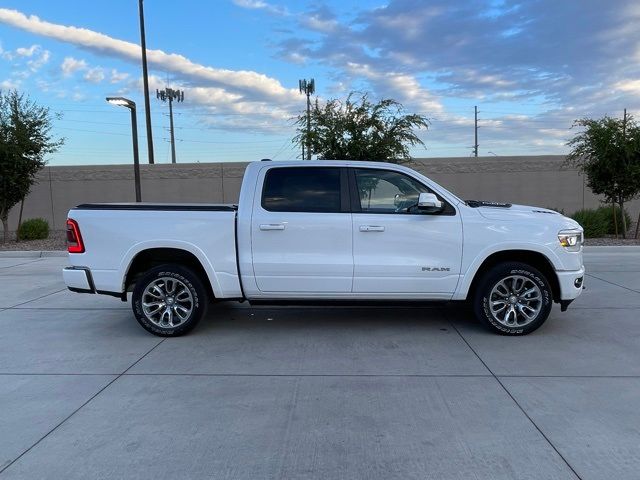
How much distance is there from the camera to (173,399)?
436 centimetres

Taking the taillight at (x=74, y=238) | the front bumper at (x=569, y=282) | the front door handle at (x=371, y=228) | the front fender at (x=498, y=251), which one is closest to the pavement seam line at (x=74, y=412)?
the taillight at (x=74, y=238)

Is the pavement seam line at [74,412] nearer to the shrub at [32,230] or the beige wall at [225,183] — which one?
the shrub at [32,230]

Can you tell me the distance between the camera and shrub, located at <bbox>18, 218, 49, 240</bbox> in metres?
16.8

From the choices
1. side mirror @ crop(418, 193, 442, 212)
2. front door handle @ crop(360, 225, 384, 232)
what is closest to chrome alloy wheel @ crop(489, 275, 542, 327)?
side mirror @ crop(418, 193, 442, 212)

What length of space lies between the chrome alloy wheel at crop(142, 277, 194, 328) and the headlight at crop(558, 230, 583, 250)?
13.9 feet

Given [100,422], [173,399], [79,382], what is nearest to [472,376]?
[173,399]

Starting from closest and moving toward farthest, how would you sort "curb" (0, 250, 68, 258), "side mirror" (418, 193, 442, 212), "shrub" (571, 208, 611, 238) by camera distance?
"side mirror" (418, 193, 442, 212)
"curb" (0, 250, 68, 258)
"shrub" (571, 208, 611, 238)

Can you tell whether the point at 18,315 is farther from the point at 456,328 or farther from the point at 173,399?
the point at 456,328

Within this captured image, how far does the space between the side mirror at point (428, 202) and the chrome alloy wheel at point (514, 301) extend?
3.90ft

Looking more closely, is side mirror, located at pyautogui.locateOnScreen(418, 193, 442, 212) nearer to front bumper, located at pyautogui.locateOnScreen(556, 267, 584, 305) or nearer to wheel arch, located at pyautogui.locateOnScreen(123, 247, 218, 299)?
front bumper, located at pyautogui.locateOnScreen(556, 267, 584, 305)

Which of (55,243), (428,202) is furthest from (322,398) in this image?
(55,243)

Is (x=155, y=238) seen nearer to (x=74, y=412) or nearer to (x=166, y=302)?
(x=166, y=302)

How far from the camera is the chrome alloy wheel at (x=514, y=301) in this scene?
236 inches

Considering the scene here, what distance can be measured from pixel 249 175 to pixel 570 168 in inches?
672
